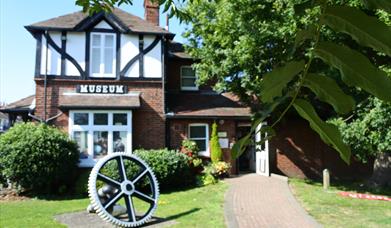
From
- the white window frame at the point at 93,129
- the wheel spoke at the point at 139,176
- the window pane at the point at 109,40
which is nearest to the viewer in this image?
the wheel spoke at the point at 139,176

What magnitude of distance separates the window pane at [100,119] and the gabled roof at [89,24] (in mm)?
3621

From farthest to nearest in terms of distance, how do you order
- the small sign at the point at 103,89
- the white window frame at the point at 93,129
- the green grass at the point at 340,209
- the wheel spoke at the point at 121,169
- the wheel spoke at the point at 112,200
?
the small sign at the point at 103,89, the white window frame at the point at 93,129, the wheel spoke at the point at 121,169, the wheel spoke at the point at 112,200, the green grass at the point at 340,209

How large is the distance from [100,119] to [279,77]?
656 inches

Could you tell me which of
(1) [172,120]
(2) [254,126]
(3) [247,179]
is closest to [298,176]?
(3) [247,179]

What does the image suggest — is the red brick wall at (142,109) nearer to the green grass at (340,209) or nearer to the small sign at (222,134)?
the small sign at (222,134)

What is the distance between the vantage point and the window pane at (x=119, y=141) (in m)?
17.0

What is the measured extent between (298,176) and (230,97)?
5.03 metres

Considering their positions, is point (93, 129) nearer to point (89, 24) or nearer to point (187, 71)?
point (89, 24)

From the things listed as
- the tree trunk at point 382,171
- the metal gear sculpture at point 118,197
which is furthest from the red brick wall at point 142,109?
the tree trunk at point 382,171

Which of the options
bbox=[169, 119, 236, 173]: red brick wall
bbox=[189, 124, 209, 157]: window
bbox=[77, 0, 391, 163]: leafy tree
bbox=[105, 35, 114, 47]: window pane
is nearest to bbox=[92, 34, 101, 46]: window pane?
bbox=[105, 35, 114, 47]: window pane

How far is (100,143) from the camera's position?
1689cm

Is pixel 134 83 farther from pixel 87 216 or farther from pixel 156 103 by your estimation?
pixel 87 216

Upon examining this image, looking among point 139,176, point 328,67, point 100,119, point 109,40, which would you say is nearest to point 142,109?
point 100,119

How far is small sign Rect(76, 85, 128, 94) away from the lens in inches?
682
